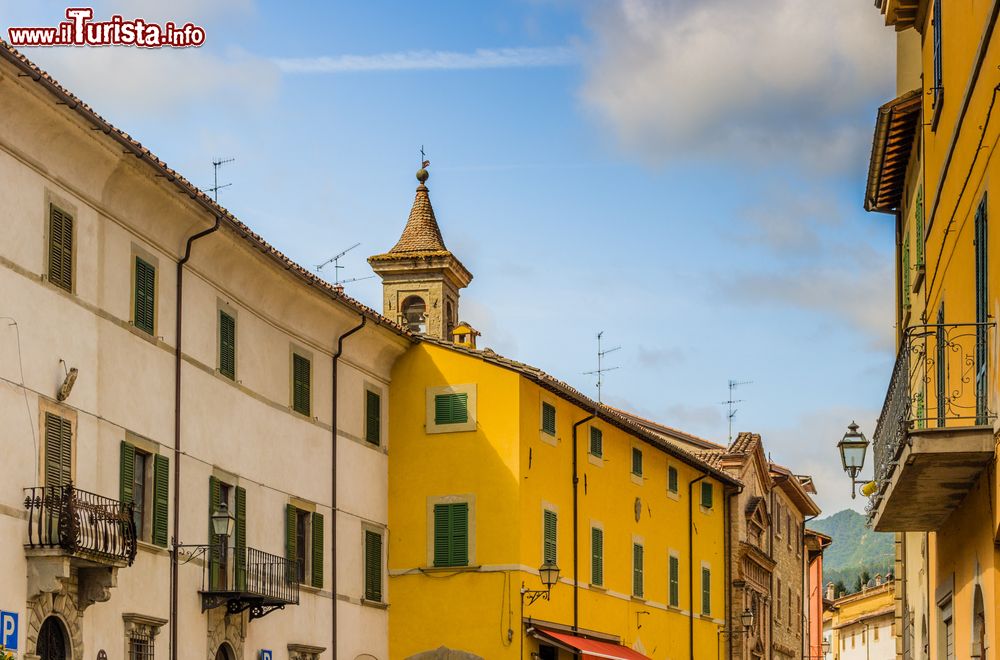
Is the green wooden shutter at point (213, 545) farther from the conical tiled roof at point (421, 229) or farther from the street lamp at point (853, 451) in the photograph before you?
the conical tiled roof at point (421, 229)

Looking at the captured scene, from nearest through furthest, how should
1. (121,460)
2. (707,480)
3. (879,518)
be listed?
(879,518), (121,460), (707,480)

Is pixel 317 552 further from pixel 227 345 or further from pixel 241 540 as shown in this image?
pixel 227 345

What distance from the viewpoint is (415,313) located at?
167ft

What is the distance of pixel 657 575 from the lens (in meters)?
45.1

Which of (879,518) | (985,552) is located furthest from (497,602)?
(985,552)

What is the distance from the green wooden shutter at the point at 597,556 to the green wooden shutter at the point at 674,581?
5.76 m

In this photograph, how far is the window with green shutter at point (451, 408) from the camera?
36.8 m

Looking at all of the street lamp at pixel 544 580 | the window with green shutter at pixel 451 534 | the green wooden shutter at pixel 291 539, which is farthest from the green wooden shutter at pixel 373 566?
the green wooden shutter at pixel 291 539

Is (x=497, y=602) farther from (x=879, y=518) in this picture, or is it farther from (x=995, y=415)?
(x=995, y=415)

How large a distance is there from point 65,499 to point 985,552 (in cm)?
1215

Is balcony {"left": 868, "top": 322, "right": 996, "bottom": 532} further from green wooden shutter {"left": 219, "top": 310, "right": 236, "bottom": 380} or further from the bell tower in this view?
the bell tower

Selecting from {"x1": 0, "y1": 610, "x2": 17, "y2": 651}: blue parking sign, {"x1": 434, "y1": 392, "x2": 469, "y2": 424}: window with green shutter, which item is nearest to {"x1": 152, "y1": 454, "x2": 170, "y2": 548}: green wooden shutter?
{"x1": 0, "y1": 610, "x2": 17, "y2": 651}: blue parking sign

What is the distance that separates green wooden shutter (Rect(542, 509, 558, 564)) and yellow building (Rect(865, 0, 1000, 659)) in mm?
14215

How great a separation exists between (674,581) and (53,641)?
2577 centimetres
